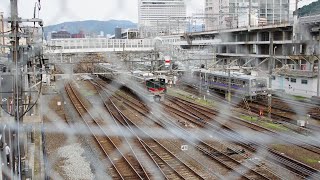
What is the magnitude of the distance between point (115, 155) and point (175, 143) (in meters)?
0.62

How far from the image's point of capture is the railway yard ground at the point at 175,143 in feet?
8.73

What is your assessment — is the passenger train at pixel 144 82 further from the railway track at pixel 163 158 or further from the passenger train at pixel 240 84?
the railway track at pixel 163 158

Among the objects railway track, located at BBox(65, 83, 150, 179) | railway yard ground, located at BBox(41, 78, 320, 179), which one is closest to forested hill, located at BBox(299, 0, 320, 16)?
railway yard ground, located at BBox(41, 78, 320, 179)

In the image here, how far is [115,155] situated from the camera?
3.07 meters

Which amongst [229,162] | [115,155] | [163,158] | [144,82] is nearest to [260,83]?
[144,82]

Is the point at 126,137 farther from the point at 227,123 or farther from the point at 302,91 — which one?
the point at 302,91

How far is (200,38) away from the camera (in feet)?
11.0

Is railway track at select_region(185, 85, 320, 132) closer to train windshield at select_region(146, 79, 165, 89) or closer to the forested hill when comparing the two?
train windshield at select_region(146, 79, 165, 89)

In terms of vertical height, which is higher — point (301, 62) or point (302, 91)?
point (301, 62)

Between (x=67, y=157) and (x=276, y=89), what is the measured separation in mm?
4126

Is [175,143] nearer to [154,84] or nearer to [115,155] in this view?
[115,155]

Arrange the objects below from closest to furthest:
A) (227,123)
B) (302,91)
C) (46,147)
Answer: (46,147)
(227,123)
(302,91)

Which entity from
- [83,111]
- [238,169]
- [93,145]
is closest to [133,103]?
[83,111]

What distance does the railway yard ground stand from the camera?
2.66 metres
